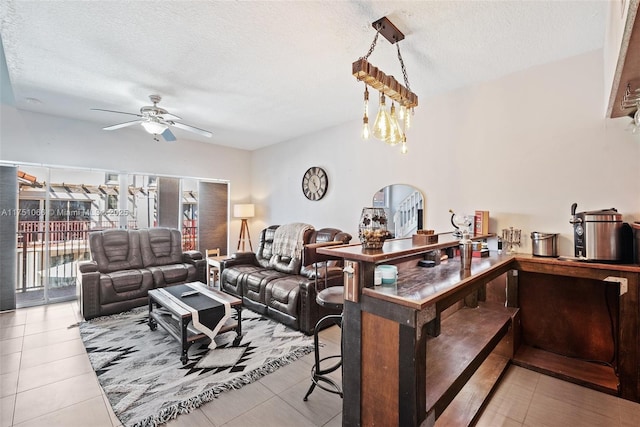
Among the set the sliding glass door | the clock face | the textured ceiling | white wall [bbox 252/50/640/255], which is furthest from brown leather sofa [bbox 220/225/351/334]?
the sliding glass door

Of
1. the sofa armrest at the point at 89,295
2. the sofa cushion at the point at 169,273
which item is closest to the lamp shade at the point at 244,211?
the sofa cushion at the point at 169,273

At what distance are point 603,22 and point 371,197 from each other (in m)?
2.72

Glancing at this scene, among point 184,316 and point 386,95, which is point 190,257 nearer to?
point 184,316

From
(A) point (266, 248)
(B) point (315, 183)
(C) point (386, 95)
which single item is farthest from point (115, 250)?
(C) point (386, 95)

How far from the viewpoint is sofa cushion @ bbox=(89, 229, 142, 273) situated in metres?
4.13

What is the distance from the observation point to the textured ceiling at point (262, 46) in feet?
6.59

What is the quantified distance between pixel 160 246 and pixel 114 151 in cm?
182

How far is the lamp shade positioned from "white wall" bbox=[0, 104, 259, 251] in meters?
0.38

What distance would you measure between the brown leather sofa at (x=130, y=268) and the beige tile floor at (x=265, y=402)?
3.31 ft

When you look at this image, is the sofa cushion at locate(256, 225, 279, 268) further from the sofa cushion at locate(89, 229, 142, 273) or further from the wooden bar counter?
the wooden bar counter

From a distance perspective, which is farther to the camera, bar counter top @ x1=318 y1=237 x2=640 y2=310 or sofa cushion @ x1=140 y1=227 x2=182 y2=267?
sofa cushion @ x1=140 y1=227 x2=182 y2=267

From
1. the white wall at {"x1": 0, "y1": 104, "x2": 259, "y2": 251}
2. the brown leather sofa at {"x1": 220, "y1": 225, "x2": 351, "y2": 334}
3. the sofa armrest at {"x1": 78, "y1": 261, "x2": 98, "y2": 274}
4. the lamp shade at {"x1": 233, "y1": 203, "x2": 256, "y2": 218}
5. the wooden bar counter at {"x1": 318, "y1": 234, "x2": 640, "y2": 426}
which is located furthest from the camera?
the lamp shade at {"x1": 233, "y1": 203, "x2": 256, "y2": 218}

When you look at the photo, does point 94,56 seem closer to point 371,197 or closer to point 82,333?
point 82,333

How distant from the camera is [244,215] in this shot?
19.8 ft
